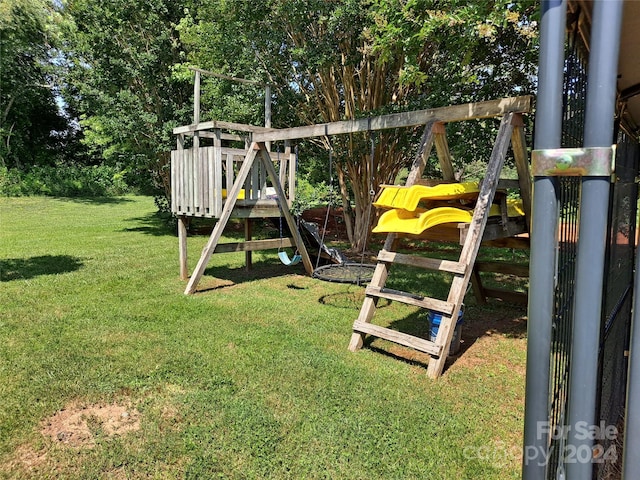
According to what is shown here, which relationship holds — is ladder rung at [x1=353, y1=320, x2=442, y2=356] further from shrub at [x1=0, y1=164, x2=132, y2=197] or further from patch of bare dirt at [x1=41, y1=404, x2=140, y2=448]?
shrub at [x1=0, y1=164, x2=132, y2=197]

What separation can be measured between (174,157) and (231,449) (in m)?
5.25

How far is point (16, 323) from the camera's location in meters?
4.54

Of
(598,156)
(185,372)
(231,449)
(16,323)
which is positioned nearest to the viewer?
(598,156)

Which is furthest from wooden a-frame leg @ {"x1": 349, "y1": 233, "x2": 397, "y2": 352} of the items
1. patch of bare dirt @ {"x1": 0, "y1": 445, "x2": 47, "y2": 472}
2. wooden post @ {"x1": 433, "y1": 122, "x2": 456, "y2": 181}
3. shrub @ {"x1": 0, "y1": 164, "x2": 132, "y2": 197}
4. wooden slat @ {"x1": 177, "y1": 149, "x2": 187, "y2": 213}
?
shrub @ {"x1": 0, "y1": 164, "x2": 132, "y2": 197}

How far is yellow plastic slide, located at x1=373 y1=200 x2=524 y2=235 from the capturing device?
3.47m

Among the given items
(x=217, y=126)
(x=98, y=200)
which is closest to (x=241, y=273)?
(x=217, y=126)

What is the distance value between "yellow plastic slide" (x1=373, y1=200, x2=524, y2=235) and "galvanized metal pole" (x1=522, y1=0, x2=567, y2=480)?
2452mm

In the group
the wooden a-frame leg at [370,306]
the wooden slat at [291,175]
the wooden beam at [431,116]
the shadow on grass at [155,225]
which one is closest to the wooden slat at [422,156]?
the wooden beam at [431,116]

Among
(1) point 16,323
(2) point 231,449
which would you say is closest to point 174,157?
(1) point 16,323

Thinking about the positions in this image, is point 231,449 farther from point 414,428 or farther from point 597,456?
point 597,456

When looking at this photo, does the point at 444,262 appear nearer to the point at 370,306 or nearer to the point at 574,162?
the point at 370,306

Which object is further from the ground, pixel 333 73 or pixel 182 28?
pixel 182 28

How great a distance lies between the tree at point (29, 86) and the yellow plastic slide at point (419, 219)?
1685 cm

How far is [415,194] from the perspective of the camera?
141 inches
